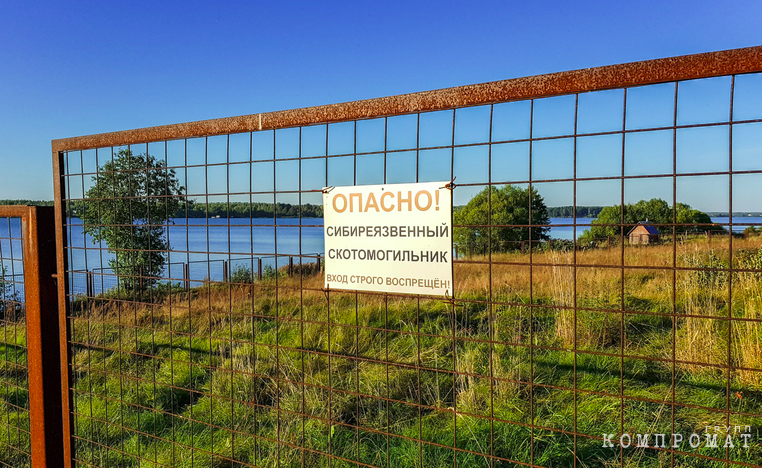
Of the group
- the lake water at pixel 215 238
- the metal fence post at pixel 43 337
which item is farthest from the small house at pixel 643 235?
the metal fence post at pixel 43 337

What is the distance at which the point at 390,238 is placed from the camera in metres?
2.03

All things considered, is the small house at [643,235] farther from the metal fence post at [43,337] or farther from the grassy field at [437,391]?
the metal fence post at [43,337]

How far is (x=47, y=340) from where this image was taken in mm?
3070

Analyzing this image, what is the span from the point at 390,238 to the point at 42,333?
7.99 ft

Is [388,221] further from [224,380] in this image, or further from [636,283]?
[636,283]

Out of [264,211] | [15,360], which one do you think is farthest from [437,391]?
[15,360]

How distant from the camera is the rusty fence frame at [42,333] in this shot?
3.05 meters

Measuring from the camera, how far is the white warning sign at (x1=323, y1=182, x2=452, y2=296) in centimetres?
192

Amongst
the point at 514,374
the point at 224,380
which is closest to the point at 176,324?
the point at 224,380

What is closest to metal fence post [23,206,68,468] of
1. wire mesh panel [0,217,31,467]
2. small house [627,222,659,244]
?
wire mesh panel [0,217,31,467]

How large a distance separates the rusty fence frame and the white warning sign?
204 centimetres

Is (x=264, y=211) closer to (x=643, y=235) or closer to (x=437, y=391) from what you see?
(x=437, y=391)

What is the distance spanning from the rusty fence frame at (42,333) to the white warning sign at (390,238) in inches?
80.4

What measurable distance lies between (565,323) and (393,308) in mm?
2408
